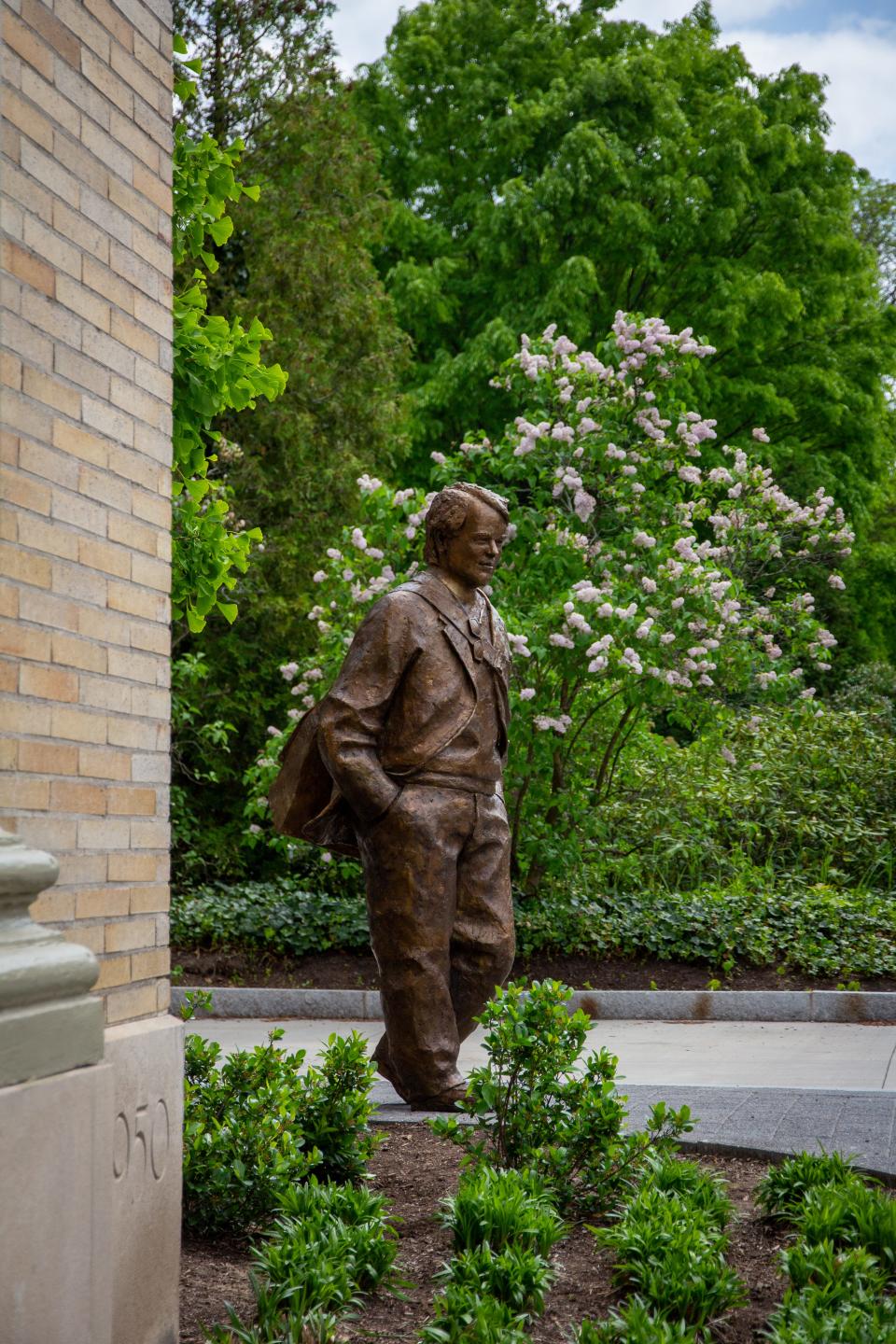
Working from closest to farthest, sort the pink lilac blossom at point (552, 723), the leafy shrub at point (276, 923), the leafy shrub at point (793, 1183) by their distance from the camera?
1. the leafy shrub at point (793, 1183)
2. the pink lilac blossom at point (552, 723)
3. the leafy shrub at point (276, 923)

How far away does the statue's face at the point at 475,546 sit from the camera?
6.32 meters

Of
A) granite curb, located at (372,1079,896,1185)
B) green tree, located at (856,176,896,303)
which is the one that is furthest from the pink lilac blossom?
green tree, located at (856,176,896,303)

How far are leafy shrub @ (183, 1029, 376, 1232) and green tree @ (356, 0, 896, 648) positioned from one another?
18090 millimetres

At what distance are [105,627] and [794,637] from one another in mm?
11390

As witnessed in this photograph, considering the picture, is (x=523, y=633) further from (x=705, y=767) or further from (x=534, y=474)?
(x=705, y=767)

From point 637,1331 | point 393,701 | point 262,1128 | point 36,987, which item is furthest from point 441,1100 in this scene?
point 36,987

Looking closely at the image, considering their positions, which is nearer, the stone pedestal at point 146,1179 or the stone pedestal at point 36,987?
the stone pedestal at point 36,987

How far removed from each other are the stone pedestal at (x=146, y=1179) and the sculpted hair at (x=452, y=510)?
2898 mm

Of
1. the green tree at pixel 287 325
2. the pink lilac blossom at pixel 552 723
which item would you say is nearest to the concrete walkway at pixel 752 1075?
the pink lilac blossom at pixel 552 723

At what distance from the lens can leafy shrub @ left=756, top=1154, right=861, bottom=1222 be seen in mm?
4305

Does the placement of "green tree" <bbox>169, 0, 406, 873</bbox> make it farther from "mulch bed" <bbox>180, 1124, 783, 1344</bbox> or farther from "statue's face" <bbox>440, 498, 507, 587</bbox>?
"mulch bed" <bbox>180, 1124, 783, 1344</bbox>

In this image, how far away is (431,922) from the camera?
6090 millimetres

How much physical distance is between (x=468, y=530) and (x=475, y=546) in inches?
2.8

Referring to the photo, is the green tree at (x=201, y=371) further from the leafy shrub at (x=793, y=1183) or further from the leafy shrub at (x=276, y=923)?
the leafy shrub at (x=276, y=923)
